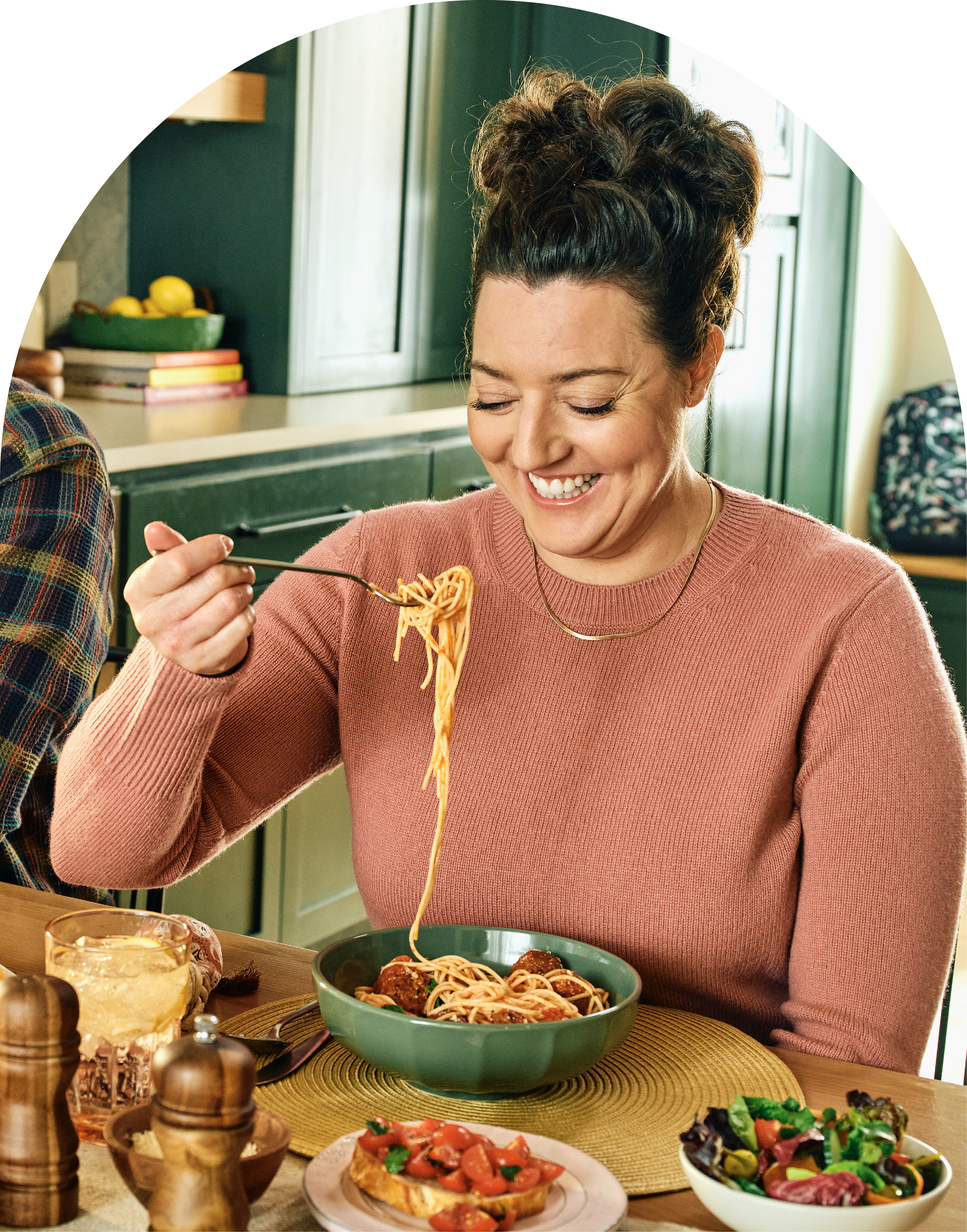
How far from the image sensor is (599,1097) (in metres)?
0.98

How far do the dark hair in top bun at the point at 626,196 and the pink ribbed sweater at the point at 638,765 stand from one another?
0.84 feet

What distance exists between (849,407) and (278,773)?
12.1ft

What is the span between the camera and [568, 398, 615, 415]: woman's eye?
129 cm

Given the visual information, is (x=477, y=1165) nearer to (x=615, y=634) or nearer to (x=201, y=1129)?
(x=201, y=1129)

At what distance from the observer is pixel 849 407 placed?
4699 mm

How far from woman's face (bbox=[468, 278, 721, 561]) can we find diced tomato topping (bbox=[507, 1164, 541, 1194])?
2.18 feet

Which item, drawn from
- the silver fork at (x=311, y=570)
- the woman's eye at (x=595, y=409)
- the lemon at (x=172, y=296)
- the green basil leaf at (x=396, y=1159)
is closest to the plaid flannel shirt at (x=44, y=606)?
the silver fork at (x=311, y=570)

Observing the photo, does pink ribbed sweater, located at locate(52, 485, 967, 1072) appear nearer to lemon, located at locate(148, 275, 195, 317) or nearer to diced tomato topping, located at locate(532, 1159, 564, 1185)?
diced tomato topping, located at locate(532, 1159, 564, 1185)

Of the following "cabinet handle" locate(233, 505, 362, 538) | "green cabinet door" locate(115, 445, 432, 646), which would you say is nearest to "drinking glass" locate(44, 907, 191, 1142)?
Answer: "green cabinet door" locate(115, 445, 432, 646)

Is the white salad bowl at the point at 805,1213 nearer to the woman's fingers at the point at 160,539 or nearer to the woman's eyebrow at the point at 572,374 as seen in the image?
the woman's fingers at the point at 160,539

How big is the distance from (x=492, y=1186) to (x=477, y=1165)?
2 centimetres

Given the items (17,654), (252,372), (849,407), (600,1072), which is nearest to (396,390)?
(252,372)

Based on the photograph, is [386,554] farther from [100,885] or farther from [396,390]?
[396,390]

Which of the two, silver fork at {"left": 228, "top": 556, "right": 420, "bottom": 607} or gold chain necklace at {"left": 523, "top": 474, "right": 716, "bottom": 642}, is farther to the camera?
gold chain necklace at {"left": 523, "top": 474, "right": 716, "bottom": 642}
